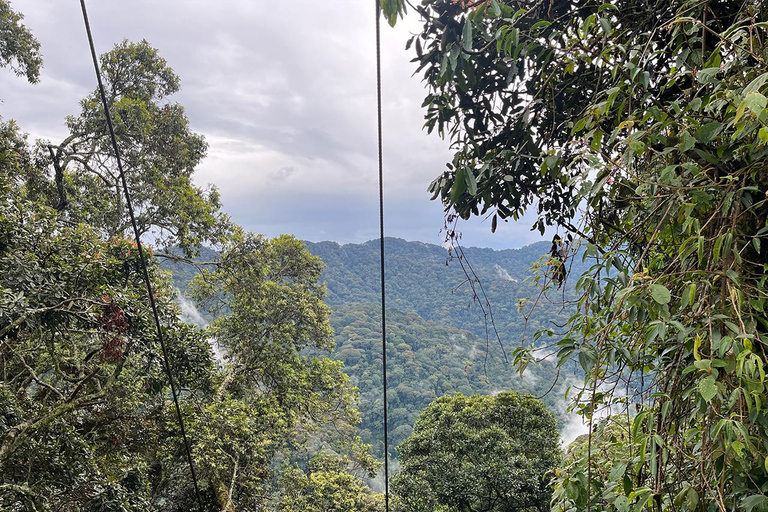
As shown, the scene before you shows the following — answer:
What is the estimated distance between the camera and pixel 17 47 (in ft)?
13.9

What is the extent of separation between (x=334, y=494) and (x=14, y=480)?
372 centimetres

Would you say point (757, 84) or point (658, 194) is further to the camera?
point (658, 194)

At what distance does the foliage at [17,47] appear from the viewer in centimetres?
415

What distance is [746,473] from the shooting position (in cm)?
67

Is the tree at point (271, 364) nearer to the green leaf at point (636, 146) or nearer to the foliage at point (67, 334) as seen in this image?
the foliage at point (67, 334)

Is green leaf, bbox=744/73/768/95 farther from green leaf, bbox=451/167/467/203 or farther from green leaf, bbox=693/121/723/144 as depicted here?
green leaf, bbox=451/167/467/203

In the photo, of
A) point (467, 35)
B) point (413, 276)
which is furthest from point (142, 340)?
point (413, 276)

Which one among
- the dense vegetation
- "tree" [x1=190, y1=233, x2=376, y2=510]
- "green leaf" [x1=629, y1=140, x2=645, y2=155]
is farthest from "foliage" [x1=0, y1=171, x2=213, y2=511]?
"green leaf" [x1=629, y1=140, x2=645, y2=155]

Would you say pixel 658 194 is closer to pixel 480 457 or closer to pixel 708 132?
pixel 708 132

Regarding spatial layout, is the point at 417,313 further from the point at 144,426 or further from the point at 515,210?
the point at 515,210

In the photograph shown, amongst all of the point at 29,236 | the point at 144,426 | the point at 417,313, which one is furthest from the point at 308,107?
the point at 417,313

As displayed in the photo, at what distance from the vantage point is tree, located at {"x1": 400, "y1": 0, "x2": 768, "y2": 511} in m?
0.69

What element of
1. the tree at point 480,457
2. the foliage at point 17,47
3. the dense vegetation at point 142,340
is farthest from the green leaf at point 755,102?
the tree at point 480,457

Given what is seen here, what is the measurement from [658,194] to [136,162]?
547cm
